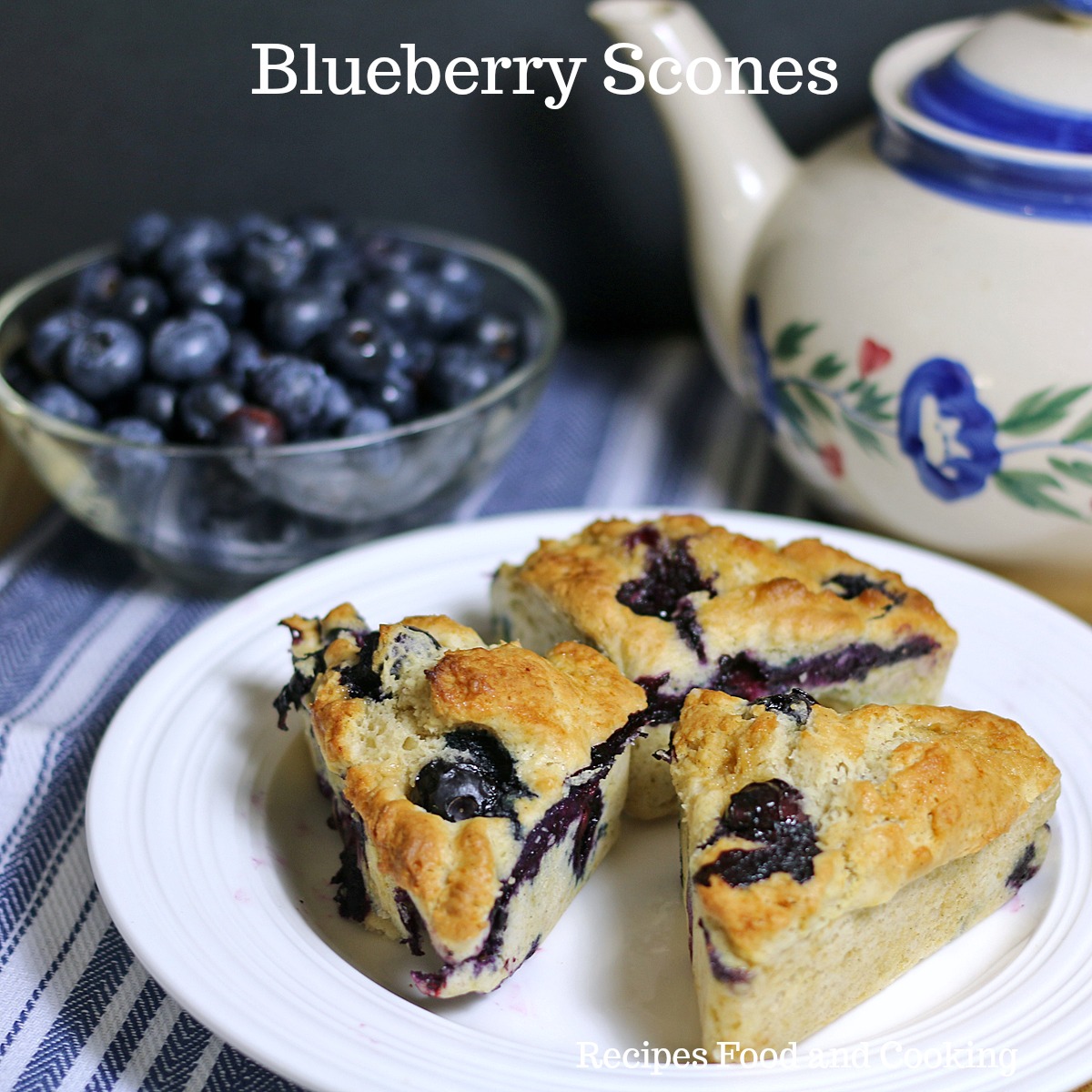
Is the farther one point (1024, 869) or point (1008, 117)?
point (1008, 117)

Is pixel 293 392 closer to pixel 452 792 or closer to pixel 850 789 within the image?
pixel 452 792

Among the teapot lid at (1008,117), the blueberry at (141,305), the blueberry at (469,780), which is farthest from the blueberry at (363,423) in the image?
the teapot lid at (1008,117)

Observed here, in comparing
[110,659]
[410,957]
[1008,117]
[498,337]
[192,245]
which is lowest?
[110,659]

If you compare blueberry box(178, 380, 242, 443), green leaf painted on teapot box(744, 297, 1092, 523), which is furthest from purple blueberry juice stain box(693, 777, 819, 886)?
blueberry box(178, 380, 242, 443)

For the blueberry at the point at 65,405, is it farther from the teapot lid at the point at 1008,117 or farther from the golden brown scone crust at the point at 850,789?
the teapot lid at the point at 1008,117

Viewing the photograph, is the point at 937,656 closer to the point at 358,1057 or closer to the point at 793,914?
the point at 793,914

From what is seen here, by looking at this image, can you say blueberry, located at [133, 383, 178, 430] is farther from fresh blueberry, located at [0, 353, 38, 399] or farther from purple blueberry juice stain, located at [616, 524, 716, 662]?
purple blueberry juice stain, located at [616, 524, 716, 662]

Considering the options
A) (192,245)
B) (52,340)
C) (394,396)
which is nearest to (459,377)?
(394,396)

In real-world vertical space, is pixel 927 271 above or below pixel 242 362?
above
